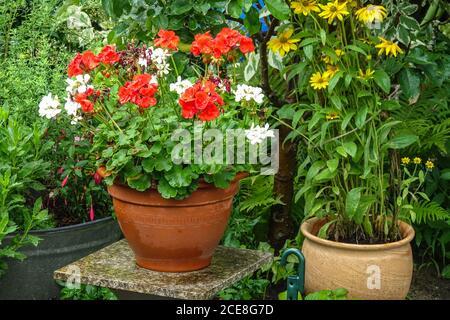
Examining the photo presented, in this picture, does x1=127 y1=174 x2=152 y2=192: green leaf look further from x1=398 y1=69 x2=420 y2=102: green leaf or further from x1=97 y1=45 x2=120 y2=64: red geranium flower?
x1=398 y1=69 x2=420 y2=102: green leaf

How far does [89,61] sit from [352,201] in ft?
3.62

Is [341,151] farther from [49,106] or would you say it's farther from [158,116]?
[49,106]

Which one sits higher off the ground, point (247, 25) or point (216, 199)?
point (247, 25)

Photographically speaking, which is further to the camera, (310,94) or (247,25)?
(310,94)

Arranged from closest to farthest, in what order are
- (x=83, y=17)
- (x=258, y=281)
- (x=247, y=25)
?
(x=247, y=25)
(x=258, y=281)
(x=83, y=17)

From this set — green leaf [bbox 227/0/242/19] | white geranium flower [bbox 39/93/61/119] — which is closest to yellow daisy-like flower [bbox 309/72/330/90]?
green leaf [bbox 227/0/242/19]

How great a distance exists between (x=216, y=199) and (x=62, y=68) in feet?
4.11

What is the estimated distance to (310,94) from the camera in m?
3.00

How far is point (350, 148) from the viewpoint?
2758 millimetres

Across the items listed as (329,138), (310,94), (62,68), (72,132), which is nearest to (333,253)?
(329,138)

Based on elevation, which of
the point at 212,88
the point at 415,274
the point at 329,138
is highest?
the point at 212,88

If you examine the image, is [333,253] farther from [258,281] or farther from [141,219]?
[141,219]

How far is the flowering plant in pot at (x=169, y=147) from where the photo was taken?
7.93 ft

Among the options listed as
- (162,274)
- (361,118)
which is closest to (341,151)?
(361,118)
